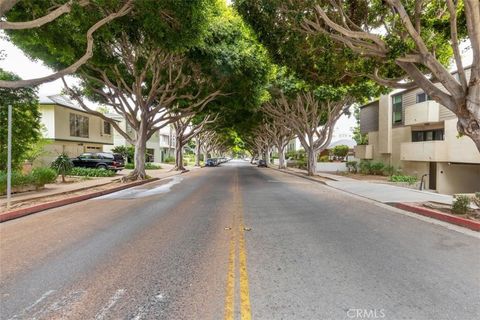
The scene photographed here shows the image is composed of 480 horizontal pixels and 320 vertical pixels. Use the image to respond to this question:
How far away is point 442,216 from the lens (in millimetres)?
9500

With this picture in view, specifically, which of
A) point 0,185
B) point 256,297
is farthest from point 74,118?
point 256,297

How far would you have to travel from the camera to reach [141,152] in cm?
2262

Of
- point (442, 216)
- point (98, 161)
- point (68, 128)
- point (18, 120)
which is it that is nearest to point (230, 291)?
point (442, 216)

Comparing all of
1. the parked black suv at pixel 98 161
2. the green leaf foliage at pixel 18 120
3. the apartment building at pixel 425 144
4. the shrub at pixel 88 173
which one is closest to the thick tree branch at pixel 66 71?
the green leaf foliage at pixel 18 120

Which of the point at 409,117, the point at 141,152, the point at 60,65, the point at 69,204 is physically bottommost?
the point at 69,204

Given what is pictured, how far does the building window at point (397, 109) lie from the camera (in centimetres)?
2792

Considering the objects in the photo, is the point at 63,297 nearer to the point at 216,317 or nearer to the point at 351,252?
the point at 216,317

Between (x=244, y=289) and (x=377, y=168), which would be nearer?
(x=244, y=289)

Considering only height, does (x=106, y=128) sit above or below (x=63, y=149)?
above

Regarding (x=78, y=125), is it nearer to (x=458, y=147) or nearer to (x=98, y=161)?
(x=98, y=161)

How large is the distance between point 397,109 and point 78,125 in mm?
29326

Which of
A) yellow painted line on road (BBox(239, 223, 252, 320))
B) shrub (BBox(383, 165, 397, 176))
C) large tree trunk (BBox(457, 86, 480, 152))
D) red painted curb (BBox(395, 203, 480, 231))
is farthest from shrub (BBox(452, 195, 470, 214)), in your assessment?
shrub (BBox(383, 165, 397, 176))

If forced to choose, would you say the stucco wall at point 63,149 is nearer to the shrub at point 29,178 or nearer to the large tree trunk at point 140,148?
the large tree trunk at point 140,148

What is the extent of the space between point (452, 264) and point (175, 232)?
525 cm
